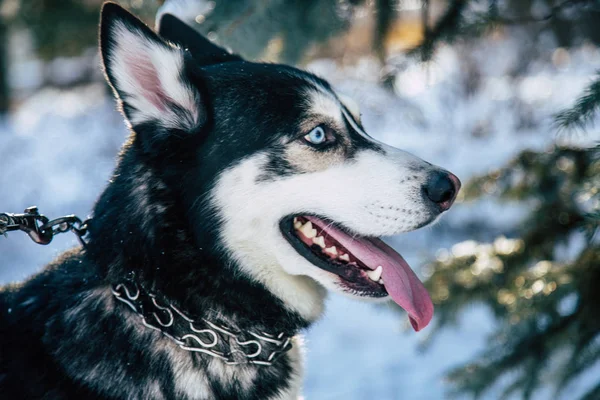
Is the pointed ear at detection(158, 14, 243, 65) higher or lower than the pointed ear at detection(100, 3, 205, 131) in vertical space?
higher

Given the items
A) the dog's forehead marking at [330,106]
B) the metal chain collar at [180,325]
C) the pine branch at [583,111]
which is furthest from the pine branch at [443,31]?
the metal chain collar at [180,325]

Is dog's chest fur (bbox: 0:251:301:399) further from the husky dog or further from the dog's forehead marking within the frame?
the dog's forehead marking

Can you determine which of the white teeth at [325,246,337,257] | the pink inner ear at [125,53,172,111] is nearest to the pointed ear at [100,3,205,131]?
the pink inner ear at [125,53,172,111]

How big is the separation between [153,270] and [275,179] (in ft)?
1.81

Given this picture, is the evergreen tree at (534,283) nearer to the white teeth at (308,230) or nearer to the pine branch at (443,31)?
the pine branch at (443,31)

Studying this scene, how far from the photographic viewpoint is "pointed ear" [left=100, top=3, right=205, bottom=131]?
1.91 metres

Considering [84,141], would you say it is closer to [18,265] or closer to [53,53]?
[53,53]

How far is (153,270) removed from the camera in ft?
6.51

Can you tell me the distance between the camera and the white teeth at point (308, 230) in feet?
7.00

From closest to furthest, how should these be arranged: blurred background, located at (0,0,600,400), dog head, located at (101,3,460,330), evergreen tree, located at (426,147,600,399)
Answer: dog head, located at (101,3,460,330), evergreen tree, located at (426,147,600,399), blurred background, located at (0,0,600,400)

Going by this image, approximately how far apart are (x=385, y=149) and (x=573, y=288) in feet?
3.76

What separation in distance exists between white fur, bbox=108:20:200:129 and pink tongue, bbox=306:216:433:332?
2.06 ft

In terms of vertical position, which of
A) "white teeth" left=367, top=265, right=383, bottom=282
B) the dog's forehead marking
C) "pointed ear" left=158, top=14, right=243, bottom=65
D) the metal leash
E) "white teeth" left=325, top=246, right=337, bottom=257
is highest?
the dog's forehead marking

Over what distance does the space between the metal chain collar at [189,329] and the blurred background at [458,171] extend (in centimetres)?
130
